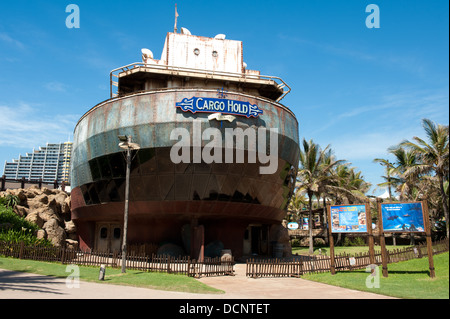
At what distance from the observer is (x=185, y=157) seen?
2428 cm

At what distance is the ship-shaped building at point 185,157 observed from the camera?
24.5 metres

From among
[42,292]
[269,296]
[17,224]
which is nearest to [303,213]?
[17,224]

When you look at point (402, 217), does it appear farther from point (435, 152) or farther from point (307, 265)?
point (435, 152)

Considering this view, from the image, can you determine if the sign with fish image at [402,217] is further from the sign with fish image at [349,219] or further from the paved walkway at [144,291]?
the paved walkway at [144,291]

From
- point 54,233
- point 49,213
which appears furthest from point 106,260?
point 49,213

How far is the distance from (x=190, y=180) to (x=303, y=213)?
129 feet

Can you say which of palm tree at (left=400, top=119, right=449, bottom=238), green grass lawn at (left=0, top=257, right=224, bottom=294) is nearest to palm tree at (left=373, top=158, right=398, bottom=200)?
palm tree at (left=400, top=119, right=449, bottom=238)

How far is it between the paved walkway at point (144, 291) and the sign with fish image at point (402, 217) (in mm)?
5347

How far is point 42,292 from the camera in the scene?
11.9 m

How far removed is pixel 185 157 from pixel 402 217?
13780 mm

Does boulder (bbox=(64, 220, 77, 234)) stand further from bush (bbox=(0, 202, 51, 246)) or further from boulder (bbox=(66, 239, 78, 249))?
bush (bbox=(0, 202, 51, 246))

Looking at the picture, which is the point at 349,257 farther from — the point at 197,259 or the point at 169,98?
the point at 169,98

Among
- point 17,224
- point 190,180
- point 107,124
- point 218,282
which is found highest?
point 107,124

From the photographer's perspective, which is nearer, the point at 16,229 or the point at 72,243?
the point at 16,229
